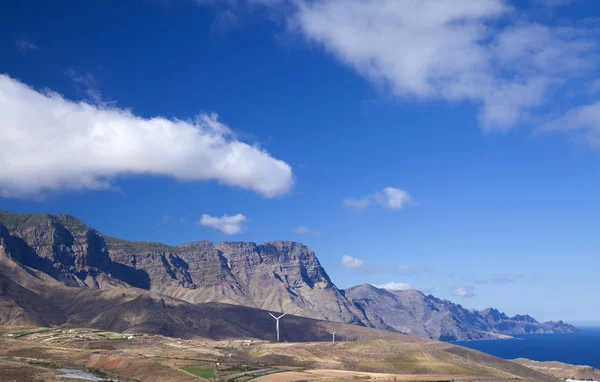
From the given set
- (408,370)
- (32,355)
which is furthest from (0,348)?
(408,370)

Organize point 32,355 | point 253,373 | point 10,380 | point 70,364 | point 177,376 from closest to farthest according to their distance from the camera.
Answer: point 10,380 < point 177,376 < point 253,373 < point 70,364 < point 32,355

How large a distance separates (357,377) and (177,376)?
155 feet

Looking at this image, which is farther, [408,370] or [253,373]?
[408,370]

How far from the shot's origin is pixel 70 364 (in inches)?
6752

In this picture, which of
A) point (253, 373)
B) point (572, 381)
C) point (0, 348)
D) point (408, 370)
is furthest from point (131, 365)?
point (572, 381)

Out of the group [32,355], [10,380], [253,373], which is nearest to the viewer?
[10,380]

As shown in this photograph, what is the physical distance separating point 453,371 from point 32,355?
142 metres

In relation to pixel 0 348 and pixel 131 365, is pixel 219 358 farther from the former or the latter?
pixel 0 348

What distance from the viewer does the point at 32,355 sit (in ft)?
602

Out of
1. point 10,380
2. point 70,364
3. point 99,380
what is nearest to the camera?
point 10,380

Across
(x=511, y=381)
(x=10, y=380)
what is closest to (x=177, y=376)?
(x=10, y=380)

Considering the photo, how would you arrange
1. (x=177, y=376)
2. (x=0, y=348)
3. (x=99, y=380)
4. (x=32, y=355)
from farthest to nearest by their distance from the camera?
(x=0, y=348)
(x=32, y=355)
(x=177, y=376)
(x=99, y=380)

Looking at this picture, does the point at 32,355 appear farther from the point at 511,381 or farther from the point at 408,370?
the point at 511,381

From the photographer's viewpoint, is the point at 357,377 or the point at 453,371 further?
the point at 453,371
